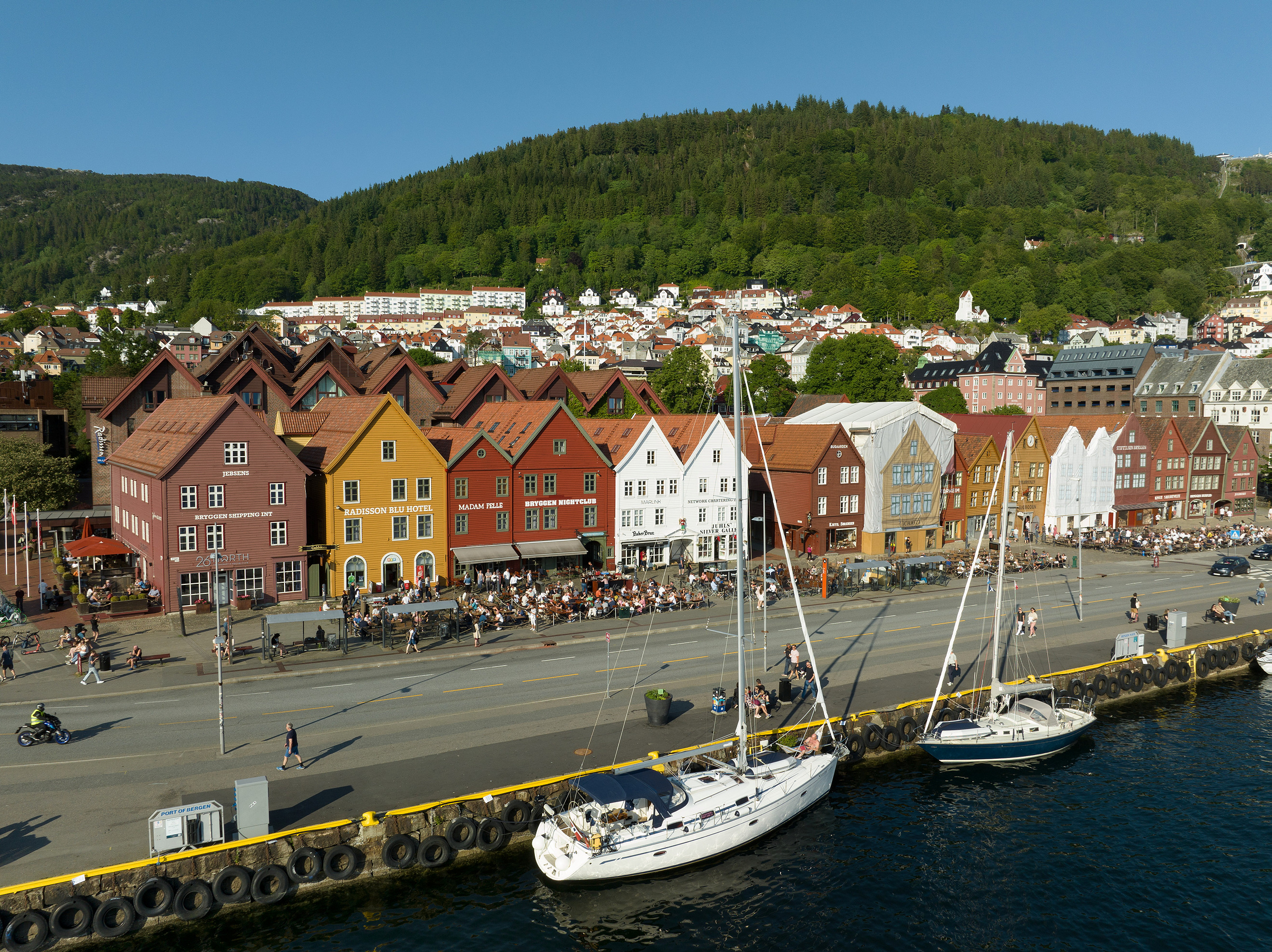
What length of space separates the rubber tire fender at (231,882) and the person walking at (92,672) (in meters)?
16.4

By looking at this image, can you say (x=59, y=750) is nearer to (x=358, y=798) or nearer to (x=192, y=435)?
(x=358, y=798)

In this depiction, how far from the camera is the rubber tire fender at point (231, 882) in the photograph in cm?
2175

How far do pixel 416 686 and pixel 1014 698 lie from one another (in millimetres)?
22952

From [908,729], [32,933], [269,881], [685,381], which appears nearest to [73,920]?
[32,933]

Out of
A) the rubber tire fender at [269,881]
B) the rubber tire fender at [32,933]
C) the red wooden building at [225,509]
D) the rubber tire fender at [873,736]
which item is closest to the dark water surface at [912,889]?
the rubber tire fender at [269,881]

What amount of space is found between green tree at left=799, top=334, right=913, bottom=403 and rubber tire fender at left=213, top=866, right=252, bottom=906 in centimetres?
9652

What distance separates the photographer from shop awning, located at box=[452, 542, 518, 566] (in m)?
51.5

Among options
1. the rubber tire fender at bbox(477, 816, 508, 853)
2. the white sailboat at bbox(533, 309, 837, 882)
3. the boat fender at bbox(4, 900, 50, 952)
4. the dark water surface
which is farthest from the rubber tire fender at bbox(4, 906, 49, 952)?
the white sailboat at bbox(533, 309, 837, 882)

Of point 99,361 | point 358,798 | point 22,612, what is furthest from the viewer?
point 99,361

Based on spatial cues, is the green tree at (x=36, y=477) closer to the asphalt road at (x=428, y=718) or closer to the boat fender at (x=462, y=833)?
the asphalt road at (x=428, y=718)

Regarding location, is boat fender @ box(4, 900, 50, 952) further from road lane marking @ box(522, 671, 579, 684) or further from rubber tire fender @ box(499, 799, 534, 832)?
road lane marking @ box(522, 671, 579, 684)

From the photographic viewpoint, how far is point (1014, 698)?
34531 millimetres

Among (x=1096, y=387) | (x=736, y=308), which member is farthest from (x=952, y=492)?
(x=1096, y=387)

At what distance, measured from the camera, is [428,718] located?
103 ft
